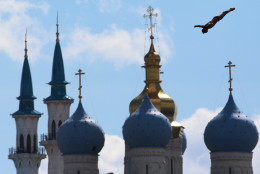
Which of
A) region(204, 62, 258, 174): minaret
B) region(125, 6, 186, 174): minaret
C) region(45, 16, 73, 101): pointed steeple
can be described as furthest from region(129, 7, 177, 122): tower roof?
region(45, 16, 73, 101): pointed steeple

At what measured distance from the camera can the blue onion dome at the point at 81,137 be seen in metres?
103

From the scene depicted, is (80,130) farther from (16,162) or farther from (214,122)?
(16,162)

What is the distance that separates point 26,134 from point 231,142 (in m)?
28.0

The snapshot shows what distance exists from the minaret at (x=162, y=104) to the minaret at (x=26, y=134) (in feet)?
61.5

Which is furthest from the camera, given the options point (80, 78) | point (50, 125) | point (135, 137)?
point (50, 125)

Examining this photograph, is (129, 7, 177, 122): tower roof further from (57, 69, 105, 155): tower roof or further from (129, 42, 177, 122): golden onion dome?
(57, 69, 105, 155): tower roof

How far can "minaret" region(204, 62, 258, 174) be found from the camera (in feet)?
330

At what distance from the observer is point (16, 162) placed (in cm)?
12225

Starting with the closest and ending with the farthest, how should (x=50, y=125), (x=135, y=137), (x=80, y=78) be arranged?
1. (x=135, y=137)
2. (x=80, y=78)
3. (x=50, y=125)

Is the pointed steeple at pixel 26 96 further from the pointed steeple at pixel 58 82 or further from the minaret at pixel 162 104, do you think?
the minaret at pixel 162 104

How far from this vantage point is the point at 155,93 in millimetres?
105312

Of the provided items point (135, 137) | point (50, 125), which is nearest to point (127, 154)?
point (135, 137)

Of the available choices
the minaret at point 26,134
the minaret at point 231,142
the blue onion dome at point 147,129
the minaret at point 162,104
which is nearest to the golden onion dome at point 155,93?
the minaret at point 162,104

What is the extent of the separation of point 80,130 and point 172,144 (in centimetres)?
710
